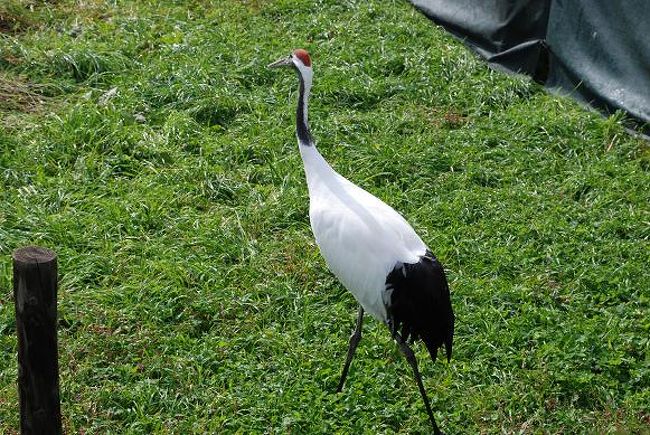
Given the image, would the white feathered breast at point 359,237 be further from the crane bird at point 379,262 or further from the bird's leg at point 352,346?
the bird's leg at point 352,346

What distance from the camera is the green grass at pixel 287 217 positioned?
504 cm

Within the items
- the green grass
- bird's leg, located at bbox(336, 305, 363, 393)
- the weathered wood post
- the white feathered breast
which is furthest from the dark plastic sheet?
the weathered wood post

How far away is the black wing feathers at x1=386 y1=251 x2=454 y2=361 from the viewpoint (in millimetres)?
4734

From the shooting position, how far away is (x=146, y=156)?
688cm

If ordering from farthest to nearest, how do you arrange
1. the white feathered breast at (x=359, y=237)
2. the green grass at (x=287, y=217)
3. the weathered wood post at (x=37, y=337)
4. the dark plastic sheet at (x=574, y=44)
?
the dark plastic sheet at (x=574, y=44) → the green grass at (x=287, y=217) → the white feathered breast at (x=359, y=237) → the weathered wood post at (x=37, y=337)

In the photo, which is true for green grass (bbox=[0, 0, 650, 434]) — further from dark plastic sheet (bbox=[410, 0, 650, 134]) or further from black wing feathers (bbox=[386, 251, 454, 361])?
black wing feathers (bbox=[386, 251, 454, 361])

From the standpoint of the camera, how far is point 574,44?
7.82 metres

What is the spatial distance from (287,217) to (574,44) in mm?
2898

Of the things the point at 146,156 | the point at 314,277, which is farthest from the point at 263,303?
the point at 146,156

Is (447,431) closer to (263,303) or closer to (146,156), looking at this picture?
(263,303)

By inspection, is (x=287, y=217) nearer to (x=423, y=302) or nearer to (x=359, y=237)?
(x=359, y=237)

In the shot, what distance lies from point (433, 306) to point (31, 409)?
1.82 meters

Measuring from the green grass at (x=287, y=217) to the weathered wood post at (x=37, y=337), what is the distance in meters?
0.86

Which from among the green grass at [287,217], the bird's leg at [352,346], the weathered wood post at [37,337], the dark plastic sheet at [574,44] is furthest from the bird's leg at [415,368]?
the dark plastic sheet at [574,44]
